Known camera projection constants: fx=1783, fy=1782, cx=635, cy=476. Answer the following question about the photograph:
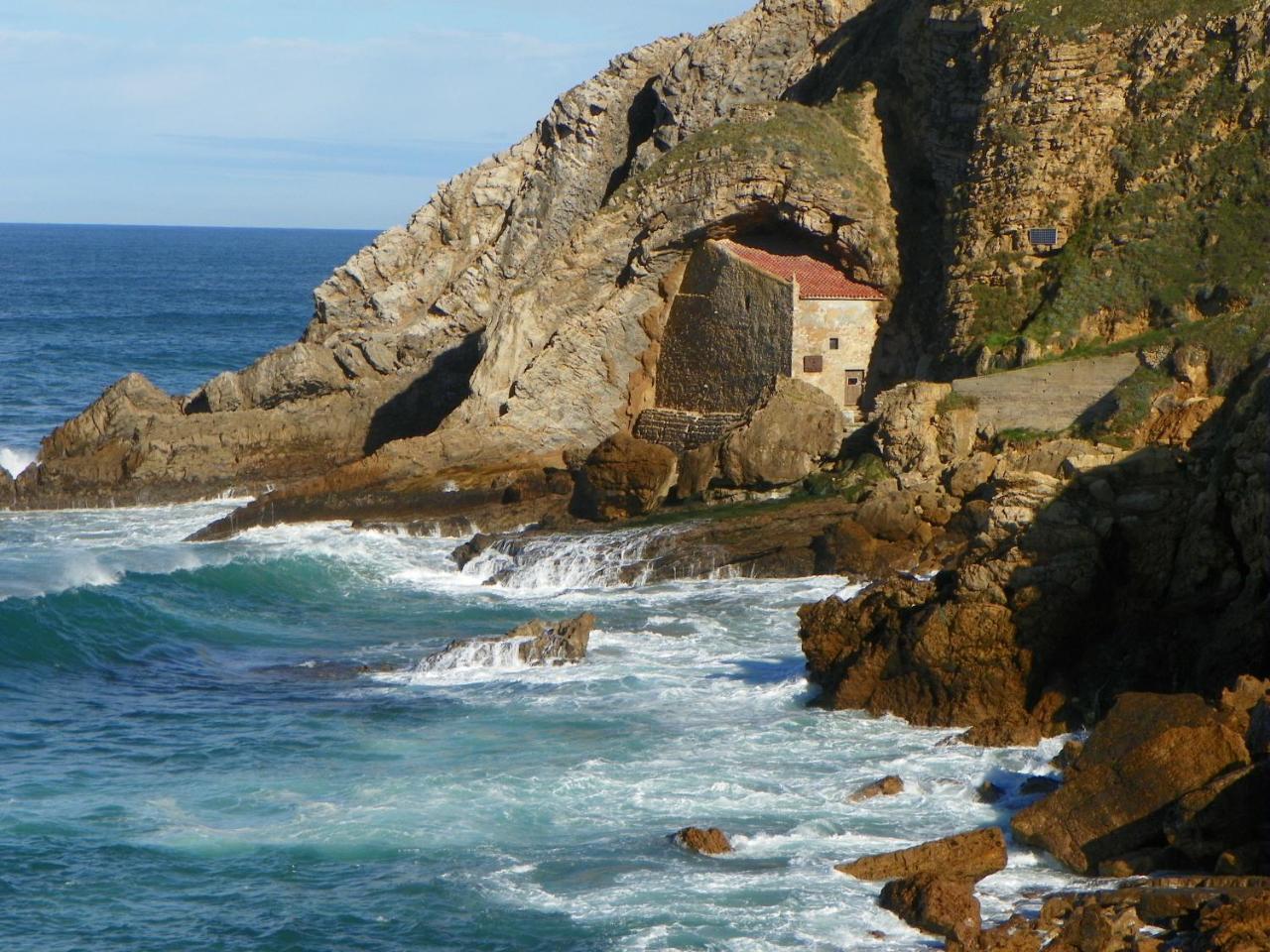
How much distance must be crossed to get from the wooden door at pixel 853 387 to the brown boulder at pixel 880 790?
20.9 m

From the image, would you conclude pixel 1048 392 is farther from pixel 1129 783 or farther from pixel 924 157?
pixel 1129 783

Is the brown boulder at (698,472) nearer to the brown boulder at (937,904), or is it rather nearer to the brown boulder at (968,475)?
the brown boulder at (968,475)

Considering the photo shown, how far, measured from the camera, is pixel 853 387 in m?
40.9

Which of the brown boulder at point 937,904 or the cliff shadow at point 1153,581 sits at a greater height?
the cliff shadow at point 1153,581

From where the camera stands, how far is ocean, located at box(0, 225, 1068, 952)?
18.0 m

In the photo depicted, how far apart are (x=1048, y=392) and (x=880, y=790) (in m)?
15.8

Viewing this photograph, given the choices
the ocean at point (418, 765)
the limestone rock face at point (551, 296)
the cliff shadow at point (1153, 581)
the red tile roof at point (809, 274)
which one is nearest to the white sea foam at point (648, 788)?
the ocean at point (418, 765)

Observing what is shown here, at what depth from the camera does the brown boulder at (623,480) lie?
3616 centimetres

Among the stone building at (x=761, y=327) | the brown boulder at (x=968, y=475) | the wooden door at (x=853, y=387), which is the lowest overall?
the brown boulder at (x=968, y=475)

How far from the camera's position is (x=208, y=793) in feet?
71.3

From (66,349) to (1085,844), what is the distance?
62487mm

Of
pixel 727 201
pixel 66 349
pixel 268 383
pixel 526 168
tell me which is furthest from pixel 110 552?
pixel 66 349

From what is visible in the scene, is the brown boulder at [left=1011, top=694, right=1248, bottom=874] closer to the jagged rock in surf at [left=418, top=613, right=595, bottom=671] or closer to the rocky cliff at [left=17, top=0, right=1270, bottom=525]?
the jagged rock in surf at [left=418, top=613, right=595, bottom=671]

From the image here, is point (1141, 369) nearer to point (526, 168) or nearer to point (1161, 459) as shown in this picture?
point (1161, 459)
